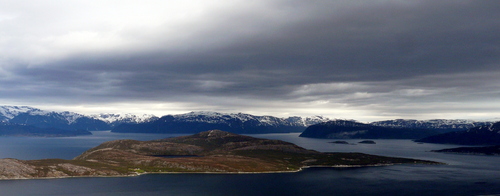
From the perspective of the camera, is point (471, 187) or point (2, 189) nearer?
point (2, 189)

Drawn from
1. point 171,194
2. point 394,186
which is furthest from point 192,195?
point 394,186

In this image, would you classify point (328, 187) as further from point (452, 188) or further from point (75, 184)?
point (75, 184)

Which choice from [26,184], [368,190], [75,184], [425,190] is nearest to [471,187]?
[425,190]

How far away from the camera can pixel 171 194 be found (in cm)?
17450

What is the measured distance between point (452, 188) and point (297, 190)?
77.0 m

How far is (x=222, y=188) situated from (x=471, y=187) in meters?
124

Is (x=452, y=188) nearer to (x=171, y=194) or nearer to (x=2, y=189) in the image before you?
(x=171, y=194)

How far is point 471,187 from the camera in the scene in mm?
193875

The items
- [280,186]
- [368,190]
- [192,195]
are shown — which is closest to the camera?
[192,195]

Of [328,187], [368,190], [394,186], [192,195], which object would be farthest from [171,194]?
[394,186]

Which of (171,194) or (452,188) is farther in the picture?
(452,188)

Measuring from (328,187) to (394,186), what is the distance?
33649 mm

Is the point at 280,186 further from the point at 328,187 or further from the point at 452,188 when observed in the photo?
the point at 452,188

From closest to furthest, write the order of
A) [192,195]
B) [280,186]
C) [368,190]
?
[192,195] → [368,190] → [280,186]
